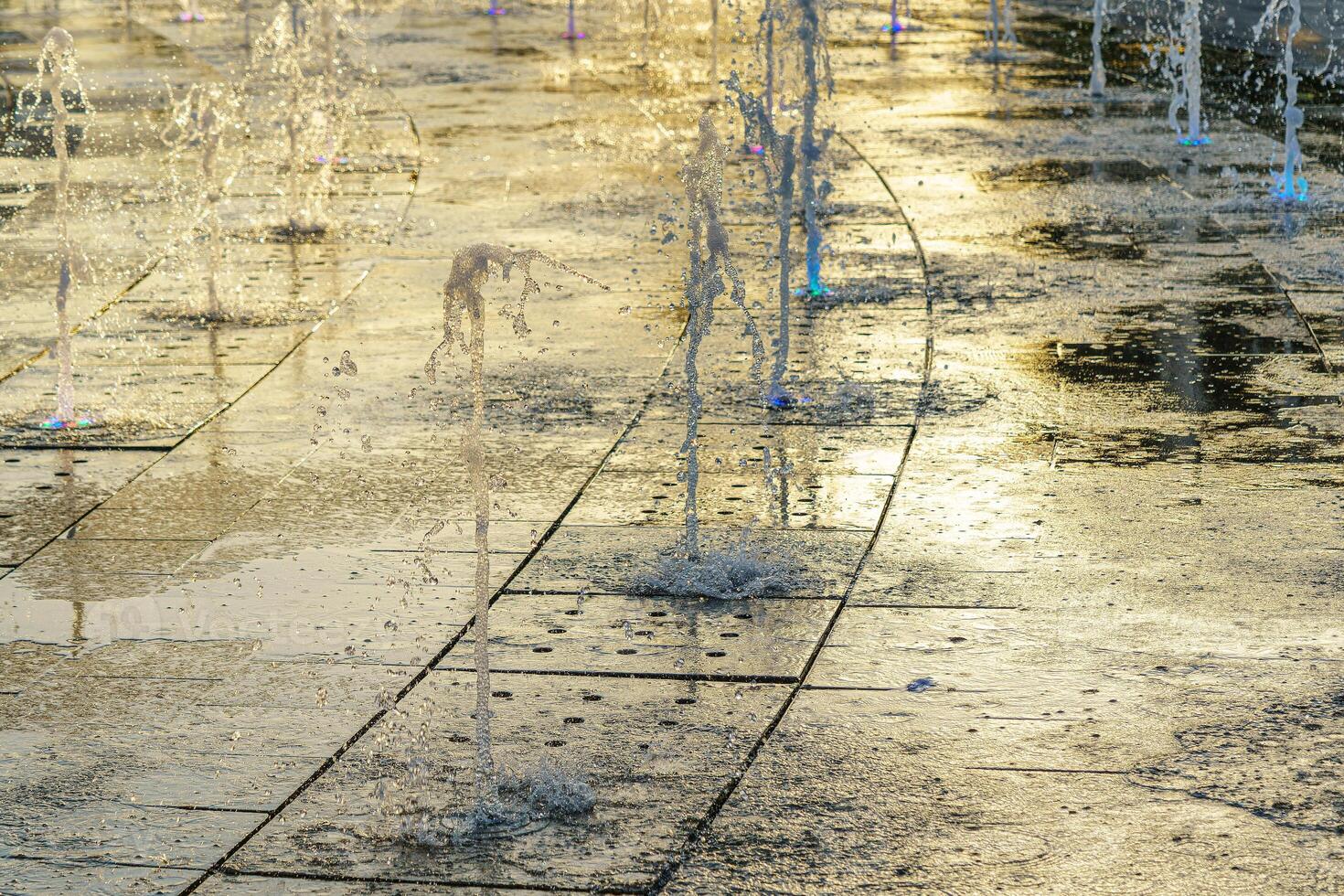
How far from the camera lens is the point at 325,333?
9.52 metres

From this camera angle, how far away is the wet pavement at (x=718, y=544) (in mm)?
4570

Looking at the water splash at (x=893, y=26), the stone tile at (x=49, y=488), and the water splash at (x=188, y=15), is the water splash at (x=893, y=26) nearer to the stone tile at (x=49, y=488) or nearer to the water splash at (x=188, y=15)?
the water splash at (x=188, y=15)

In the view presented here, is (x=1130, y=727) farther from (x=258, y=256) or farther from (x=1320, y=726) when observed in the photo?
(x=258, y=256)

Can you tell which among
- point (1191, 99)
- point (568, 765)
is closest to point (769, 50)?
point (1191, 99)

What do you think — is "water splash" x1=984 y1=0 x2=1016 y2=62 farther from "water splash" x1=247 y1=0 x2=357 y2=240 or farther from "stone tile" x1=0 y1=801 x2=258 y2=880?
"stone tile" x1=0 y1=801 x2=258 y2=880

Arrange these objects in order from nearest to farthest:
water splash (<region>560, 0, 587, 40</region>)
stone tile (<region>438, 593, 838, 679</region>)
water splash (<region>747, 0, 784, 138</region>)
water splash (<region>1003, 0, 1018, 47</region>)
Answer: stone tile (<region>438, 593, 838, 679</region>) → water splash (<region>747, 0, 784, 138</region>) → water splash (<region>1003, 0, 1018, 47</region>) → water splash (<region>560, 0, 587, 40</region>)

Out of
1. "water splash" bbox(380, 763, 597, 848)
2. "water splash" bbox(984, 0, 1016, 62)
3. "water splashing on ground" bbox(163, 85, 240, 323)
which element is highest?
"water splash" bbox(984, 0, 1016, 62)

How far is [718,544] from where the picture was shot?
258 inches

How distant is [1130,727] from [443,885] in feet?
6.26

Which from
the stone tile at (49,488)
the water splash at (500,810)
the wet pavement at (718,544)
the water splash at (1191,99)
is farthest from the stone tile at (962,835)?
the water splash at (1191,99)

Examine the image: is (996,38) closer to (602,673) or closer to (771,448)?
(771,448)

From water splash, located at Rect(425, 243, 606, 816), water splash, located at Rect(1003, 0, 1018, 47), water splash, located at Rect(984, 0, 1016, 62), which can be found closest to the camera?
water splash, located at Rect(425, 243, 606, 816)

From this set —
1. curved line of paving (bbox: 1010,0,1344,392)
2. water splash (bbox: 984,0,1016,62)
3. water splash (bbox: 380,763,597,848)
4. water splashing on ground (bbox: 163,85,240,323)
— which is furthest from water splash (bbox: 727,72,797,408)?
water splash (bbox: 984,0,1016,62)

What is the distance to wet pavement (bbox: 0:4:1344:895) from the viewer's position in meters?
4.57
